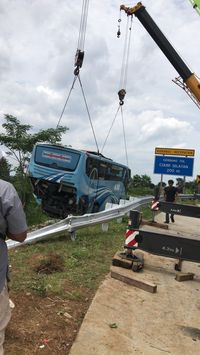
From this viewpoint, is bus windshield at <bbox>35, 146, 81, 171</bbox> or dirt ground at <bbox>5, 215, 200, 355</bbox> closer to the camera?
dirt ground at <bbox>5, 215, 200, 355</bbox>

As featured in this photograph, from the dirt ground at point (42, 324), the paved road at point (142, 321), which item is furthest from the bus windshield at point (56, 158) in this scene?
the dirt ground at point (42, 324)

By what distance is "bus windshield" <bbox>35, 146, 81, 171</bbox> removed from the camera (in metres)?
20.7

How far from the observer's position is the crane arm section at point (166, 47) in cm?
2019

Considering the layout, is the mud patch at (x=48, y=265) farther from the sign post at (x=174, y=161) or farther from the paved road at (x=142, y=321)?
the sign post at (x=174, y=161)

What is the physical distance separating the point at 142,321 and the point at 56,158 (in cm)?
1510

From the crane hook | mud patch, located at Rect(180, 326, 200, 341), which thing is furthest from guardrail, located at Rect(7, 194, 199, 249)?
the crane hook

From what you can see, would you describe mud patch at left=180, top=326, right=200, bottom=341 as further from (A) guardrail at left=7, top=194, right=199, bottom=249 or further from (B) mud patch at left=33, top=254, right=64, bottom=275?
(A) guardrail at left=7, top=194, right=199, bottom=249

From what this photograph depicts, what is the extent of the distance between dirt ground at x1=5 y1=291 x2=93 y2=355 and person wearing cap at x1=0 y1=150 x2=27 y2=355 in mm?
1129

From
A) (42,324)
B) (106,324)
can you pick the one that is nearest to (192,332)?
(106,324)

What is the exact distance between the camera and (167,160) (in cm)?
2691

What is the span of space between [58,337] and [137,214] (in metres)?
4.59

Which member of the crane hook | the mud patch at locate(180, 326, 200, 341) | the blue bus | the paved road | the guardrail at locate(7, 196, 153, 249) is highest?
the crane hook

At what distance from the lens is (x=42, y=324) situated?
568cm

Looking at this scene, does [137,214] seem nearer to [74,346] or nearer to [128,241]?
[128,241]
